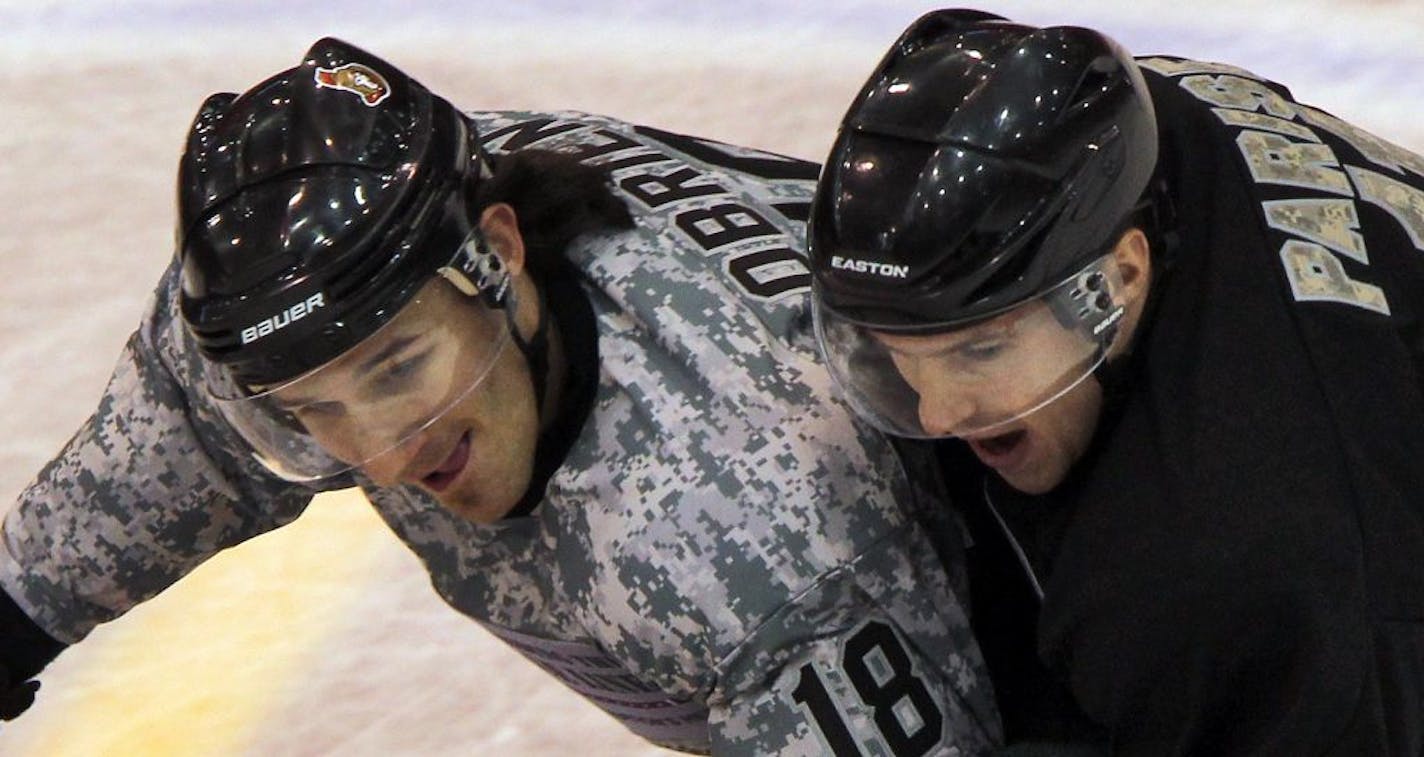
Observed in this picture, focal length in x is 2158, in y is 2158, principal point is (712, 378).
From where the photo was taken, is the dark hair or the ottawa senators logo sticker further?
the dark hair

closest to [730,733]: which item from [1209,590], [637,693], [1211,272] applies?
[637,693]

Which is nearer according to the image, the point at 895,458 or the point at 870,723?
the point at 870,723

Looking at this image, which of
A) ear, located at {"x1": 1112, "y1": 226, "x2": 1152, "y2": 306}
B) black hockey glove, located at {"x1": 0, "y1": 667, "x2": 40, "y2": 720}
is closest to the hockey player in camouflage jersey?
ear, located at {"x1": 1112, "y1": 226, "x2": 1152, "y2": 306}

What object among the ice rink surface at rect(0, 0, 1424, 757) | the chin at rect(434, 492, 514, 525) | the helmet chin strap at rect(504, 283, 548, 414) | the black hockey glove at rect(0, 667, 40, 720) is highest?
the helmet chin strap at rect(504, 283, 548, 414)

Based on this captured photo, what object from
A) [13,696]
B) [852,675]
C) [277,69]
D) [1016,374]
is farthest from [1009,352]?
[277,69]

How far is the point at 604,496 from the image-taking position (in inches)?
60.7

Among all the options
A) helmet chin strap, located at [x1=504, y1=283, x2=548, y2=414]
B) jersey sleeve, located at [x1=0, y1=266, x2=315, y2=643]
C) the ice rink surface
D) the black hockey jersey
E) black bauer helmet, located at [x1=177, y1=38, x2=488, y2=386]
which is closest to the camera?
the black hockey jersey

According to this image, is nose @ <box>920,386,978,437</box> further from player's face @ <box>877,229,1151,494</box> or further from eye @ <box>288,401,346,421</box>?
eye @ <box>288,401,346,421</box>

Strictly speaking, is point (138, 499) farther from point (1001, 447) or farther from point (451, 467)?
point (1001, 447)

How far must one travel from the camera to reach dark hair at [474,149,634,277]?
163 cm

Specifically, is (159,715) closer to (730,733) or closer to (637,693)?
(637,693)

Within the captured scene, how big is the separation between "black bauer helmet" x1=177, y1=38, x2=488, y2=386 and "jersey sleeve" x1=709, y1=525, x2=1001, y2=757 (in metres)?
0.35

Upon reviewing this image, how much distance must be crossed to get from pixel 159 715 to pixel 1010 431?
4.14 ft

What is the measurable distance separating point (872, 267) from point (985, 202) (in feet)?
0.27
